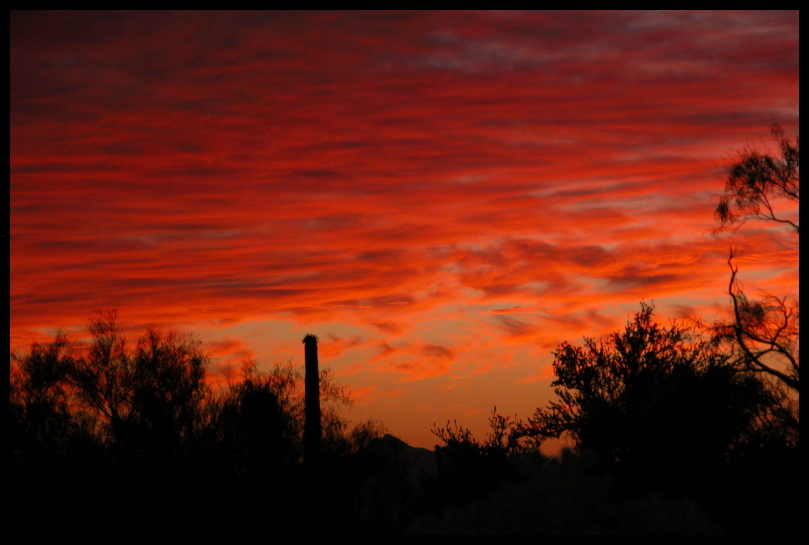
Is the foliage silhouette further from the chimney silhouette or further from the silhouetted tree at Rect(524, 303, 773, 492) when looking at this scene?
the silhouetted tree at Rect(524, 303, 773, 492)

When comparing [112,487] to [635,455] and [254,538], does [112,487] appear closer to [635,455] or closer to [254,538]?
[254,538]

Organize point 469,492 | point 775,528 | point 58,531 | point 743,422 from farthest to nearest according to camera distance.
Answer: point 469,492
point 743,422
point 58,531
point 775,528

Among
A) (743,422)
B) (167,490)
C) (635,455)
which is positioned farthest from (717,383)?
(167,490)

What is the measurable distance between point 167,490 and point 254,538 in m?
3.27

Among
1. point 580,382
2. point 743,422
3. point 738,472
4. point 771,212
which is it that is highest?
point 771,212

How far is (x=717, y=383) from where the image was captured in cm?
3139

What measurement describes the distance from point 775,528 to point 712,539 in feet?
26.0

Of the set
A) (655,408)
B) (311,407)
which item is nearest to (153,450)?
(311,407)

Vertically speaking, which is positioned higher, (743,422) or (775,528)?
(743,422)

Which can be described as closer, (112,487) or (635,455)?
(112,487)

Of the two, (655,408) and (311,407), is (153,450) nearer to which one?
(311,407)

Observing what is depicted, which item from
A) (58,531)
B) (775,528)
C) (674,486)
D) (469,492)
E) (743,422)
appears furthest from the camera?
(469,492)

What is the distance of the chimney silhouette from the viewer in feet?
104

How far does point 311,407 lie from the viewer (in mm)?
32281
